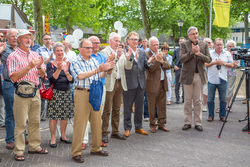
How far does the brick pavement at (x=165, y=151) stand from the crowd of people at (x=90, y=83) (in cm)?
18

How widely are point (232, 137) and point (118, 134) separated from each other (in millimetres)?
2525

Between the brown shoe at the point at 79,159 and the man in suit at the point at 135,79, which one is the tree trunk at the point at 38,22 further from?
the brown shoe at the point at 79,159

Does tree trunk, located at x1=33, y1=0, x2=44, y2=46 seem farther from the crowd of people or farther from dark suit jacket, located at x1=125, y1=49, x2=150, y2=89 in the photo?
dark suit jacket, located at x1=125, y1=49, x2=150, y2=89

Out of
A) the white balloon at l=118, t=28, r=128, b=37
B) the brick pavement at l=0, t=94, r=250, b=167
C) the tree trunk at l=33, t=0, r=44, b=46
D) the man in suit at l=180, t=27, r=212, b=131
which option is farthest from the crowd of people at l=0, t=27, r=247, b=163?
the tree trunk at l=33, t=0, r=44, b=46

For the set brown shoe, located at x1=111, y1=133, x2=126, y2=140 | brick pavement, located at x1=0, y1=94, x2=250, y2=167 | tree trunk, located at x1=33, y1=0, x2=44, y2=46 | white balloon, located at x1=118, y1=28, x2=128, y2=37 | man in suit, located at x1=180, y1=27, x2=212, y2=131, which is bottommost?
brick pavement, located at x1=0, y1=94, x2=250, y2=167

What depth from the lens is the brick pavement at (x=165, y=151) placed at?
4566 millimetres

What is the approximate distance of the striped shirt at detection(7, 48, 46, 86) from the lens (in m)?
4.57

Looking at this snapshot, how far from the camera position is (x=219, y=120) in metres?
7.82

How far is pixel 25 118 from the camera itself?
15.6ft

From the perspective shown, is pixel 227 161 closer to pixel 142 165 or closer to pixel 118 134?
pixel 142 165

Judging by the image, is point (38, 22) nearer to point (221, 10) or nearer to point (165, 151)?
point (221, 10)

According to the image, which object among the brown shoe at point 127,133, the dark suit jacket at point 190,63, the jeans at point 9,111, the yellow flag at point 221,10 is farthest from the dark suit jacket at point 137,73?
the yellow flag at point 221,10

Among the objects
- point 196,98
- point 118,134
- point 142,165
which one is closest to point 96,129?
point 142,165

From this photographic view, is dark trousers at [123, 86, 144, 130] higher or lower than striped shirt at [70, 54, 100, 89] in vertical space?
lower
